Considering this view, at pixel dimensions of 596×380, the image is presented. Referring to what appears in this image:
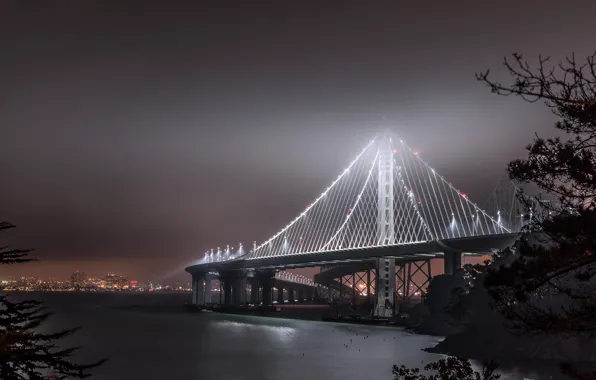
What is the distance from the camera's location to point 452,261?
61719mm

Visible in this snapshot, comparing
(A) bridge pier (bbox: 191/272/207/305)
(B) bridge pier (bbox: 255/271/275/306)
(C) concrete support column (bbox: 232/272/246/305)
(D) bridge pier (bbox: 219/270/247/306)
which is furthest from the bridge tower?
(A) bridge pier (bbox: 191/272/207/305)

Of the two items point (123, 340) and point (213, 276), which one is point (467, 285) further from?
point (213, 276)

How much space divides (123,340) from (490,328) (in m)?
35.8

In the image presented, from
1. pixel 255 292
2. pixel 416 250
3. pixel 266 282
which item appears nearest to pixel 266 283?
pixel 266 282

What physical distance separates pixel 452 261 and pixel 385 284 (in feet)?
33.3

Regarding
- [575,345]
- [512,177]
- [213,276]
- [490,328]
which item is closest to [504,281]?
[512,177]

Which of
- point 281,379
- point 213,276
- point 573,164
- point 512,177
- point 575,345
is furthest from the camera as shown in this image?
point 213,276

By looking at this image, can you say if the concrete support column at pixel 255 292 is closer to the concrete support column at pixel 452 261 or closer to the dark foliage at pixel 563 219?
the concrete support column at pixel 452 261

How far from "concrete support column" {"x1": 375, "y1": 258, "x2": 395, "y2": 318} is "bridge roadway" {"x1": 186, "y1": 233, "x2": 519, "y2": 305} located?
19.2 inches

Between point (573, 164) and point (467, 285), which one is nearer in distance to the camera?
point (573, 164)

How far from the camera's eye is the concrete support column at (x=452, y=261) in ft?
201

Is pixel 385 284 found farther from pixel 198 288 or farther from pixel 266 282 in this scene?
pixel 198 288

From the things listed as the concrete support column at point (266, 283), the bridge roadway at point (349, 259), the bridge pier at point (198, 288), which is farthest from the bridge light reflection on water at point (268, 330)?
the bridge pier at point (198, 288)

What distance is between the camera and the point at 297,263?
80125 millimetres
